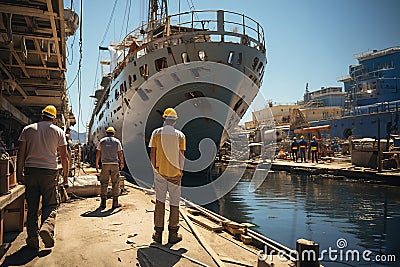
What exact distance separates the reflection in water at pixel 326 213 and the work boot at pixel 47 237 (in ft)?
15.0

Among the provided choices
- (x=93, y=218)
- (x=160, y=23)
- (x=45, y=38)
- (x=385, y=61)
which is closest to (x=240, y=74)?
(x=160, y=23)

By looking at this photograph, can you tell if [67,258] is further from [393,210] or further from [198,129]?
[198,129]

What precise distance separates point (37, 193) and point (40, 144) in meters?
0.62

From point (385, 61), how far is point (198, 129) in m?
46.5

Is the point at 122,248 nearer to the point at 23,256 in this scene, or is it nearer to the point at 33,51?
the point at 23,256

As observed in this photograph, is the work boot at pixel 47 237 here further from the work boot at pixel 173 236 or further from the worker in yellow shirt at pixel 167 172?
the work boot at pixel 173 236

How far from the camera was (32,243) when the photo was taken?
12.9 feet

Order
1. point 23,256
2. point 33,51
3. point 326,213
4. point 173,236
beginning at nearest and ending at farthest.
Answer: point 23,256, point 173,236, point 33,51, point 326,213

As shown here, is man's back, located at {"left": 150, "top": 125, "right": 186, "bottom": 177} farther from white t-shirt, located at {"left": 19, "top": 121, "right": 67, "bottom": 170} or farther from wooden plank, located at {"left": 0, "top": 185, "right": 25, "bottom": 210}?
wooden plank, located at {"left": 0, "top": 185, "right": 25, "bottom": 210}

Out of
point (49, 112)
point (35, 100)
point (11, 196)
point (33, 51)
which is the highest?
point (33, 51)

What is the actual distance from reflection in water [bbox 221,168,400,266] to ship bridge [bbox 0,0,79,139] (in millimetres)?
6504

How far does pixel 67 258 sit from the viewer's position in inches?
149

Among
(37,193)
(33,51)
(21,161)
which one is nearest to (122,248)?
(37,193)

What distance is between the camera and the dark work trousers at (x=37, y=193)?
390cm
